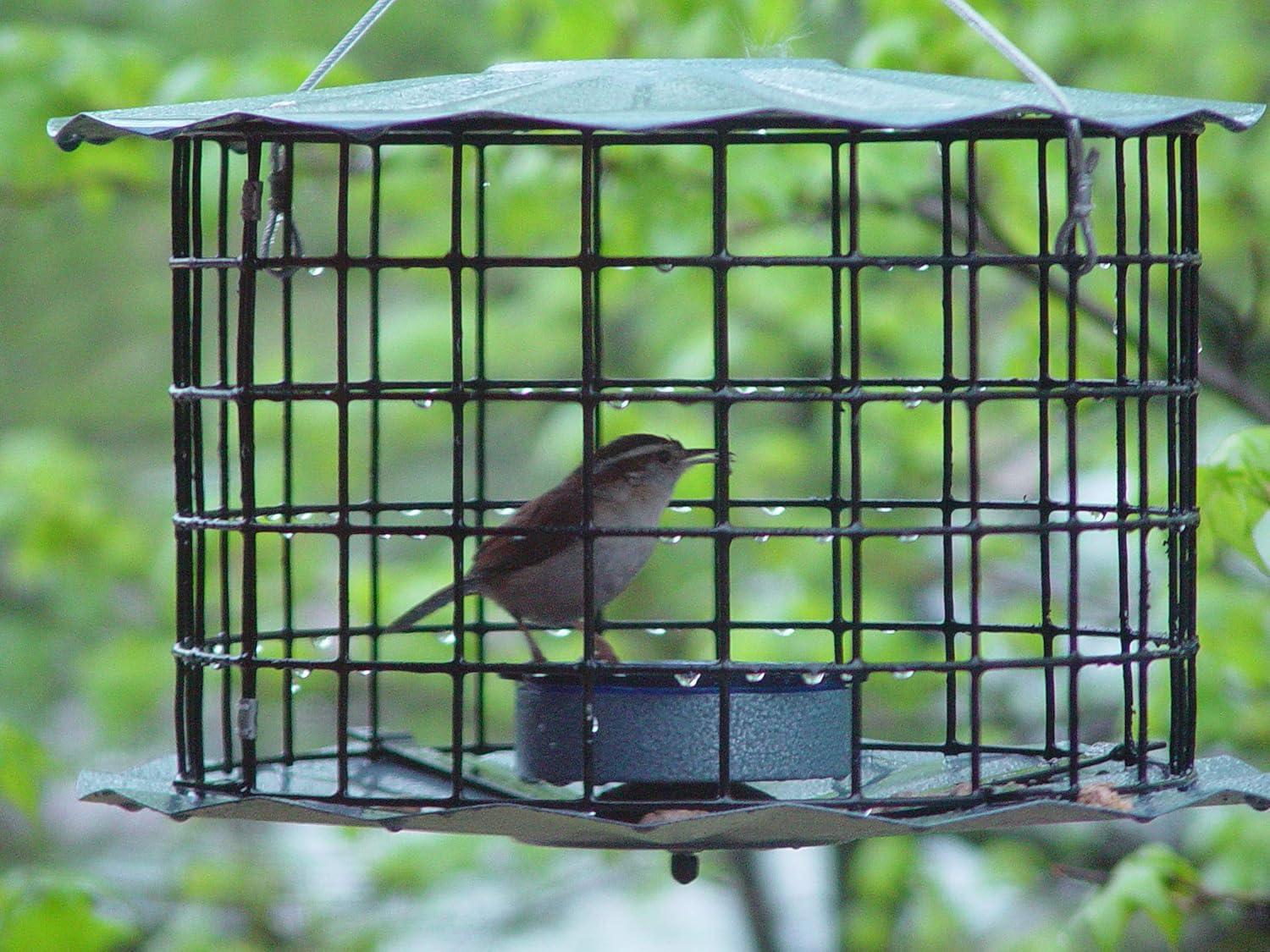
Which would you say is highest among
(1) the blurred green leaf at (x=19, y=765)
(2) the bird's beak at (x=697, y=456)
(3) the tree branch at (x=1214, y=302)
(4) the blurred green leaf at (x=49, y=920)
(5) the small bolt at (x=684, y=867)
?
(3) the tree branch at (x=1214, y=302)

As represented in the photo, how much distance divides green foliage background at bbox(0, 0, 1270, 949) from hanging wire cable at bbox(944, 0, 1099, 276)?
877 mm

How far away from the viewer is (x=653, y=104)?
110 inches

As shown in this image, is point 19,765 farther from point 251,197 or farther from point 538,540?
point 251,197

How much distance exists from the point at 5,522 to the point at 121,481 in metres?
2.94

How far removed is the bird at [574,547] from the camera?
3.77m

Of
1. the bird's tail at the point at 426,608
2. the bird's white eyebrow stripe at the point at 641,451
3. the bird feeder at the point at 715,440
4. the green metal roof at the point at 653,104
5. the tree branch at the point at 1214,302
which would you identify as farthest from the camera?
the tree branch at the point at 1214,302

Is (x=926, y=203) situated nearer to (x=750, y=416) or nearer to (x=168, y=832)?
(x=750, y=416)

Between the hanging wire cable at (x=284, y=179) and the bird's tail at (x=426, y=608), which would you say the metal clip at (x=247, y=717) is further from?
the hanging wire cable at (x=284, y=179)

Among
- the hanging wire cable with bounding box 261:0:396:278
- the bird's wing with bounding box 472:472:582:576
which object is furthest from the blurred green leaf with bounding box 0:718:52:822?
the hanging wire cable with bounding box 261:0:396:278

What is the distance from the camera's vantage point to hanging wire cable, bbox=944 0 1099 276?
2941 millimetres

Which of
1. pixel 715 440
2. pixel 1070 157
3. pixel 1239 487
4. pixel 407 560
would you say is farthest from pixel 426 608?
pixel 407 560

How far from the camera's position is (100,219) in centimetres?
1046

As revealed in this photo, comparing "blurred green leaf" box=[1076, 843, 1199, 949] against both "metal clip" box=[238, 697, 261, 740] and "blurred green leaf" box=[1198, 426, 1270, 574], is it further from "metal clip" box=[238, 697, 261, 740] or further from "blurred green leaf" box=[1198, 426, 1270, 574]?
"metal clip" box=[238, 697, 261, 740]

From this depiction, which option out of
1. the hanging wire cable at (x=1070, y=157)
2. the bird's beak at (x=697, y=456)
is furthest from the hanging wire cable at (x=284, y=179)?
the hanging wire cable at (x=1070, y=157)
